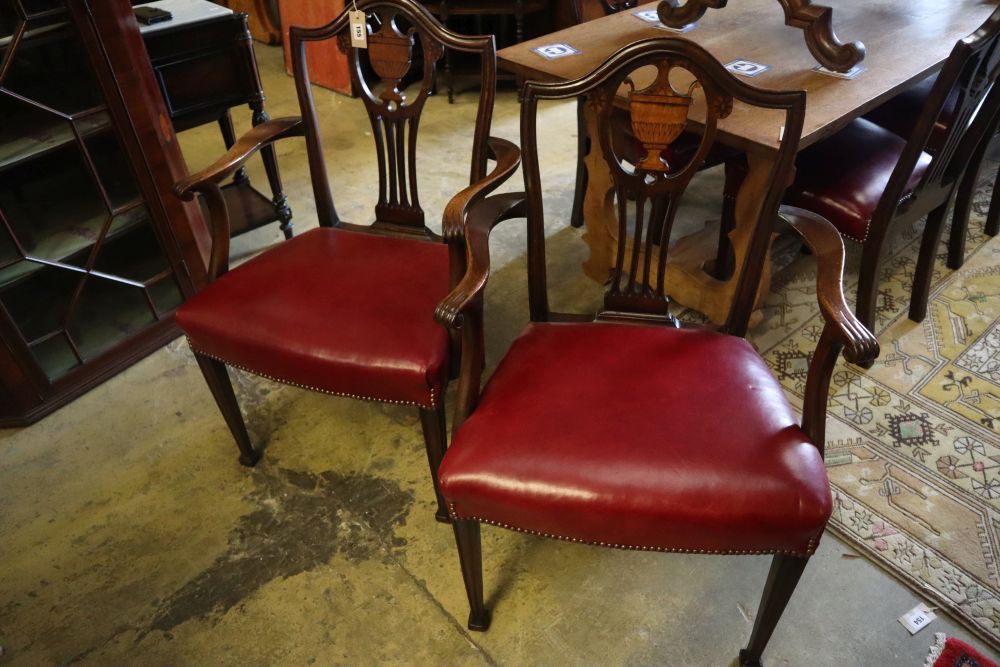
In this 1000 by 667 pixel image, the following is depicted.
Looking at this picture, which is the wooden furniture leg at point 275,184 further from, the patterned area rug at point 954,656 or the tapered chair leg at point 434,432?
the patterned area rug at point 954,656

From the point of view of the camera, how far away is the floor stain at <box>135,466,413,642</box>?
4.57 feet

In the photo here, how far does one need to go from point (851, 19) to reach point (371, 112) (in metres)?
1.67

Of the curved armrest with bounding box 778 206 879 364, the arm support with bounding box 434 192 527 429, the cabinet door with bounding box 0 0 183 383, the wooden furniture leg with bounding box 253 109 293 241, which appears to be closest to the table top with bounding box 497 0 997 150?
the curved armrest with bounding box 778 206 879 364

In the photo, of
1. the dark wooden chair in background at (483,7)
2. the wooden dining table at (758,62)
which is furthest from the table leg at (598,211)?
the dark wooden chair in background at (483,7)

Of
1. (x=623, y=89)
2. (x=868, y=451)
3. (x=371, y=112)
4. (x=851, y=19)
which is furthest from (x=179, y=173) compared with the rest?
(x=851, y=19)

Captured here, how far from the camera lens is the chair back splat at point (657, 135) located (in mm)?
1127

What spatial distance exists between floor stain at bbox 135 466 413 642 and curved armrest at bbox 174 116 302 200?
0.71 metres

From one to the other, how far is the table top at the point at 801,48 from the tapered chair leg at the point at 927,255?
42 centimetres

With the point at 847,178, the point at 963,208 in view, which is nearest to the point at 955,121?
the point at 847,178

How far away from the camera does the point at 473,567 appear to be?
1.22 m

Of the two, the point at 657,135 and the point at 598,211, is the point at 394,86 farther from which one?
the point at 598,211

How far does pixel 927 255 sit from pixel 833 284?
1127 millimetres

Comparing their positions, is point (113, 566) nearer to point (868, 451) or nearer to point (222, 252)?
point (222, 252)

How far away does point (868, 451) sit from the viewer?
1.64 meters
